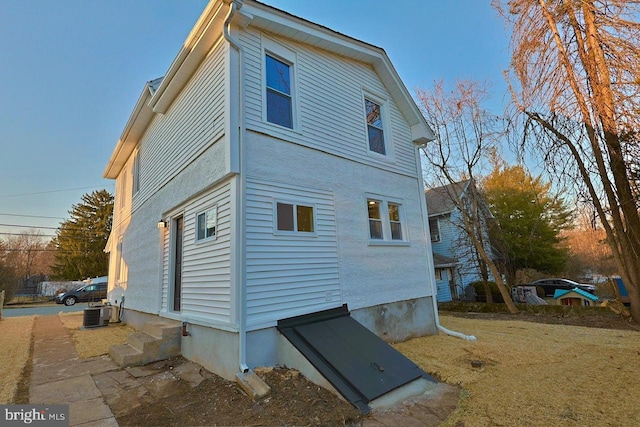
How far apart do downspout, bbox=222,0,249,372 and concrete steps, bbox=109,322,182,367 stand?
7.22 ft

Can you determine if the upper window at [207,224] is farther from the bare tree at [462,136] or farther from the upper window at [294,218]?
the bare tree at [462,136]

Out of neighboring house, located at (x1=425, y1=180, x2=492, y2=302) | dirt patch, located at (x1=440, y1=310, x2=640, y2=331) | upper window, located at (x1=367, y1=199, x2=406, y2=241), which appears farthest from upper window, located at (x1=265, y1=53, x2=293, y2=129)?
neighboring house, located at (x1=425, y1=180, x2=492, y2=302)

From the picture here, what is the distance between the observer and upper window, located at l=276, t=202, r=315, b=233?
17.0 ft

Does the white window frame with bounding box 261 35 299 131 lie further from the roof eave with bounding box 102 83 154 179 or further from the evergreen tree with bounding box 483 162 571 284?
the evergreen tree with bounding box 483 162 571 284

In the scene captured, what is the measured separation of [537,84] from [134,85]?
524 inches

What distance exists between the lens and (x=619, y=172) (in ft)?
25.1

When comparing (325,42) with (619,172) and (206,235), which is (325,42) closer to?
(206,235)

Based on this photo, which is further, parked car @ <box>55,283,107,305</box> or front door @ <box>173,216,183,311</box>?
parked car @ <box>55,283,107,305</box>

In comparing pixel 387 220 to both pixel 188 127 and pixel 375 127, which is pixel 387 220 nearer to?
pixel 375 127

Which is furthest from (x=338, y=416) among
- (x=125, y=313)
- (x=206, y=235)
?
(x=125, y=313)

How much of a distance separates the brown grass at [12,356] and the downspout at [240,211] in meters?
2.77

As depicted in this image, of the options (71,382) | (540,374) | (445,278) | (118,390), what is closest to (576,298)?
(445,278)

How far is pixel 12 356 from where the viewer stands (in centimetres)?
610

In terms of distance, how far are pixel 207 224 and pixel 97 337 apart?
17.7 ft
